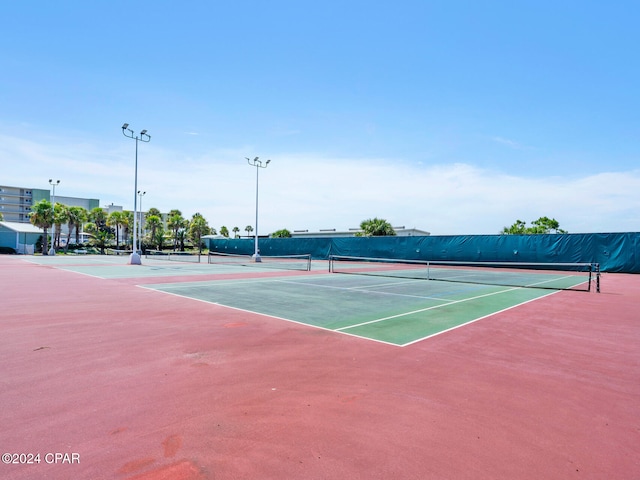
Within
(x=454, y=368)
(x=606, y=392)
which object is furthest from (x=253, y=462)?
(x=606, y=392)

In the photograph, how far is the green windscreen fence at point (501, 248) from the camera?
25923 millimetres

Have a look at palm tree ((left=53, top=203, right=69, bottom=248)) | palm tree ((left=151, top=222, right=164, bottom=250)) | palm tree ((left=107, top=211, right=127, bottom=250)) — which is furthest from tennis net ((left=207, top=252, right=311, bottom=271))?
palm tree ((left=107, top=211, right=127, bottom=250))

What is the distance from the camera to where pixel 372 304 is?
10914 mm

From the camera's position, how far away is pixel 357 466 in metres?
2.97

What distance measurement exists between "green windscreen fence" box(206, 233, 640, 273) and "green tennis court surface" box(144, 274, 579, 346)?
1571cm

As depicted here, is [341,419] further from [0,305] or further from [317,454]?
[0,305]

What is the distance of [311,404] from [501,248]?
103ft

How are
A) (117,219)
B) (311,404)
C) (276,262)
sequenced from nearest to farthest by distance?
(311,404) → (276,262) → (117,219)

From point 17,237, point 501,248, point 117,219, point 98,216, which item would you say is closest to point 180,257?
point 501,248

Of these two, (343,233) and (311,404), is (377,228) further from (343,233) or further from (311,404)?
(311,404)

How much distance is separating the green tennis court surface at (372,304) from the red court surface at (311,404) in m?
0.86

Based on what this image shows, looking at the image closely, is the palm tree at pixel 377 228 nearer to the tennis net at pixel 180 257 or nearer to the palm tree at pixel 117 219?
the tennis net at pixel 180 257

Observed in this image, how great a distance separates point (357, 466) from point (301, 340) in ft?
12.7

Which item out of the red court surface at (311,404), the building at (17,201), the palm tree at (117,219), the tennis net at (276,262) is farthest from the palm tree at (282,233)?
the red court surface at (311,404)
